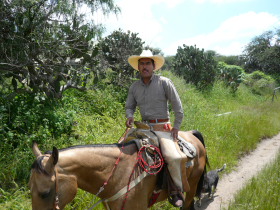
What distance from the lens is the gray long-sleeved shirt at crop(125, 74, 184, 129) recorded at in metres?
3.08

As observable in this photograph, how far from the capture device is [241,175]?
226 inches

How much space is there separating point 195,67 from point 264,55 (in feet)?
58.5

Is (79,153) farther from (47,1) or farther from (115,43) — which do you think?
(115,43)

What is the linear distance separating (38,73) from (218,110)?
8.82m

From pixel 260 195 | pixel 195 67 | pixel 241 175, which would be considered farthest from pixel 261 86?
pixel 260 195

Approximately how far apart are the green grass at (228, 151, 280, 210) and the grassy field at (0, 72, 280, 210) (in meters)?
0.10

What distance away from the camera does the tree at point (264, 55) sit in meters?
26.6

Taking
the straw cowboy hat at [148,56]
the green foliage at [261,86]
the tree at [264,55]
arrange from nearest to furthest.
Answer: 1. the straw cowboy hat at [148,56]
2. the green foliage at [261,86]
3. the tree at [264,55]

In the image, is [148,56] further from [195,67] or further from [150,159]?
[195,67]

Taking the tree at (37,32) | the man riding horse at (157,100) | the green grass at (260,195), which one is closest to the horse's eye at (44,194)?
the man riding horse at (157,100)

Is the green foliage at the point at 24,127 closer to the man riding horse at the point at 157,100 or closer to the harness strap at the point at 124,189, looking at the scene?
the harness strap at the point at 124,189

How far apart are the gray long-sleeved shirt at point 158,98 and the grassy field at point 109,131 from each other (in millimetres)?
1695

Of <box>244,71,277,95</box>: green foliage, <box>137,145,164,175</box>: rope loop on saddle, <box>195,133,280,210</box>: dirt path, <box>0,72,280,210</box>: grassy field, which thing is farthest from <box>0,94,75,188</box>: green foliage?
<box>244,71,277,95</box>: green foliage

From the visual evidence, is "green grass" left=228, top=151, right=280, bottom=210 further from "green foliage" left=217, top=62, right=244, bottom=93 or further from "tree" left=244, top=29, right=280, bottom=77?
"tree" left=244, top=29, right=280, bottom=77
